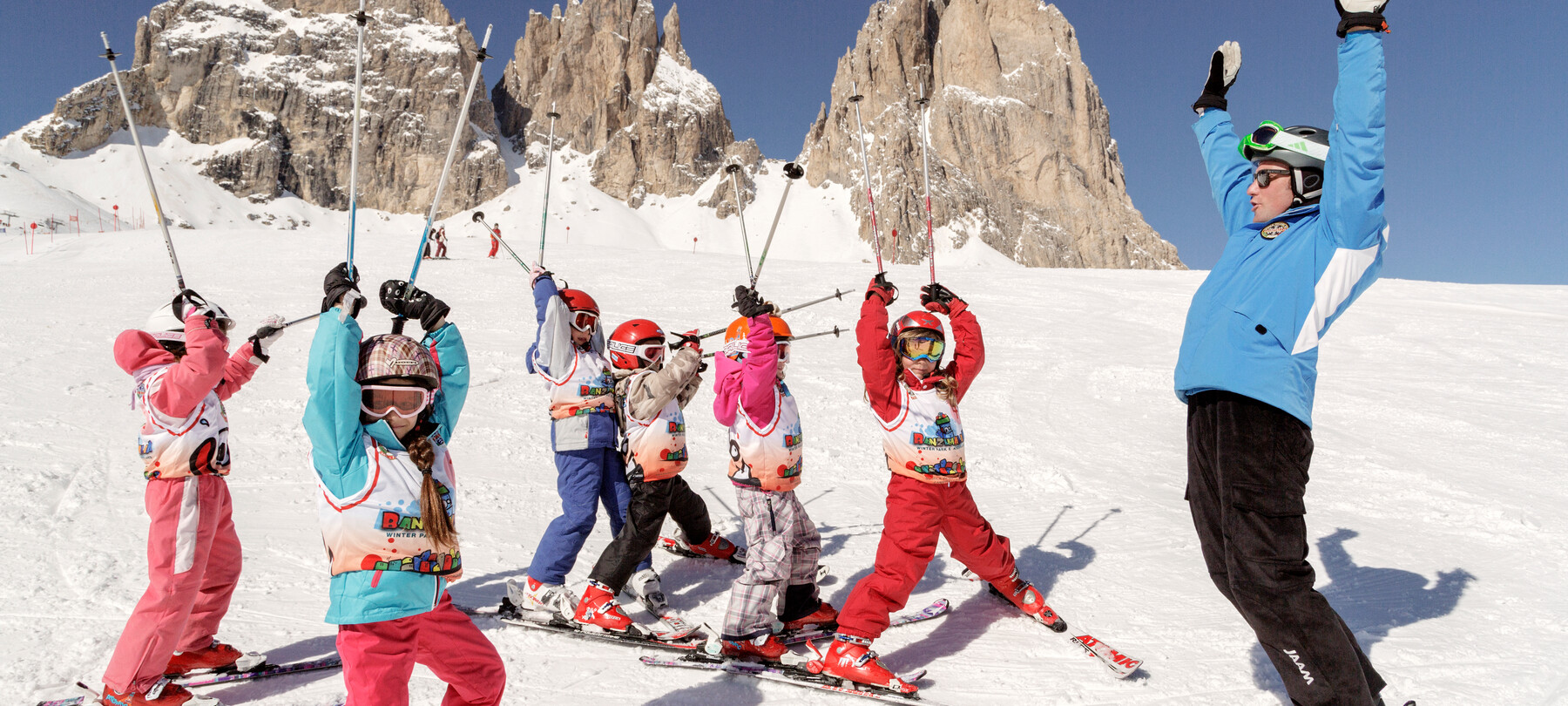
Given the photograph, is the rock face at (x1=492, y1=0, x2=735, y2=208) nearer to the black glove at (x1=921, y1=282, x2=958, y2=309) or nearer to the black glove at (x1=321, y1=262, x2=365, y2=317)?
the black glove at (x1=921, y1=282, x2=958, y2=309)

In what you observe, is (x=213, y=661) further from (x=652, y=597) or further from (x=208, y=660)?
(x=652, y=597)

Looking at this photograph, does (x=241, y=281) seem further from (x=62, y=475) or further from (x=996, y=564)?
(x=996, y=564)

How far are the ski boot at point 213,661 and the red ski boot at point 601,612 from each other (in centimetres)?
147

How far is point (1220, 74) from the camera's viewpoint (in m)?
3.57

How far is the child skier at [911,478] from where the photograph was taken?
386 cm

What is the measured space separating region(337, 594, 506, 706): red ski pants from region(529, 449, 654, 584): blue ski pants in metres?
1.75

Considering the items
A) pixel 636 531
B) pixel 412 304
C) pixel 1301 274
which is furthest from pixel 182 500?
pixel 1301 274

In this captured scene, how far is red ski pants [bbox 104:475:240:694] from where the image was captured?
3.31 m

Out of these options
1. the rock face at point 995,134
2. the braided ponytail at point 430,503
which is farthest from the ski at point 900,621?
the rock face at point 995,134

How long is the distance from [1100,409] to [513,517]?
23.6ft

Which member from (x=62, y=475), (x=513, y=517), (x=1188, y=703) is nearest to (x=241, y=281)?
(x=62, y=475)

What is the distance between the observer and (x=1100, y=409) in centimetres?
1002

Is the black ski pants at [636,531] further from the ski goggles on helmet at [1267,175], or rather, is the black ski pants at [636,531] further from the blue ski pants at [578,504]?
the ski goggles on helmet at [1267,175]

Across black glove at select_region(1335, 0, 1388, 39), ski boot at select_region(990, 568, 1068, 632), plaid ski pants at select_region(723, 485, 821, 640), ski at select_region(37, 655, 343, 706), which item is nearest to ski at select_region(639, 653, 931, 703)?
plaid ski pants at select_region(723, 485, 821, 640)
